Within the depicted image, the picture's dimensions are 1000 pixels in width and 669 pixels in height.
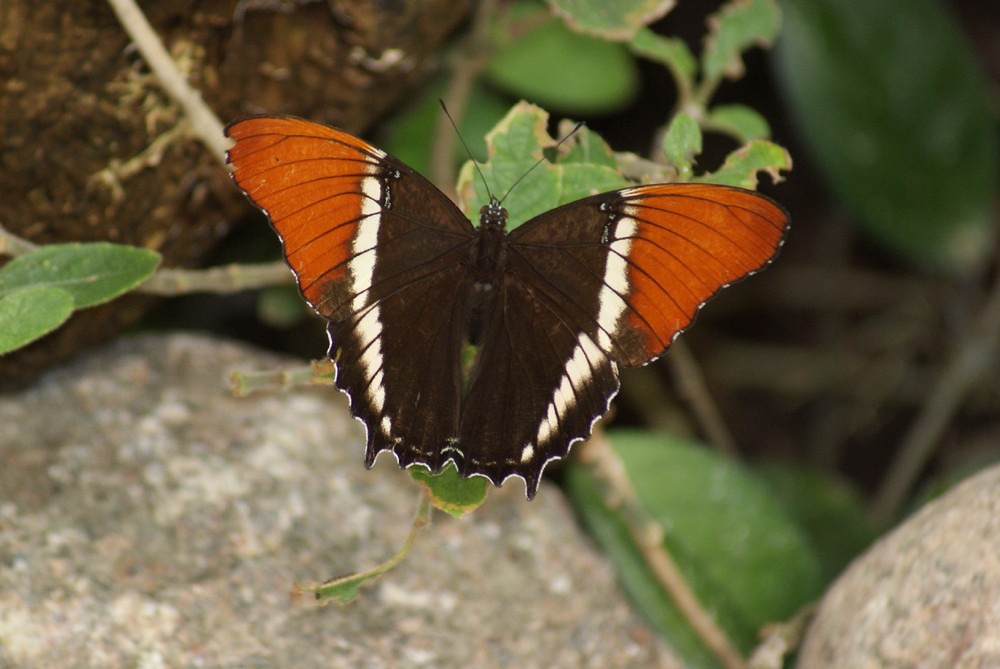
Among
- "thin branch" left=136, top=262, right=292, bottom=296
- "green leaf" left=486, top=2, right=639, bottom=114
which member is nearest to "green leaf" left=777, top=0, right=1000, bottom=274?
"green leaf" left=486, top=2, right=639, bottom=114

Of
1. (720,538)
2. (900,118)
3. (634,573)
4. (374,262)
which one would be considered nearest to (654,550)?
(634,573)

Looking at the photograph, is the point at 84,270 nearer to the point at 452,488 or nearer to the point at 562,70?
the point at 452,488

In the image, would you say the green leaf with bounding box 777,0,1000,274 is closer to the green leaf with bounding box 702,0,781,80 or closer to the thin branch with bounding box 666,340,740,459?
the green leaf with bounding box 702,0,781,80

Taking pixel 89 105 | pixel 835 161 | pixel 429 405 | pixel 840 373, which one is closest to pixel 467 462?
pixel 429 405

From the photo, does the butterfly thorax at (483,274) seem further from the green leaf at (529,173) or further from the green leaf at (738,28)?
the green leaf at (738,28)

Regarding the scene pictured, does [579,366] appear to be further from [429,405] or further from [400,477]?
[400,477]
